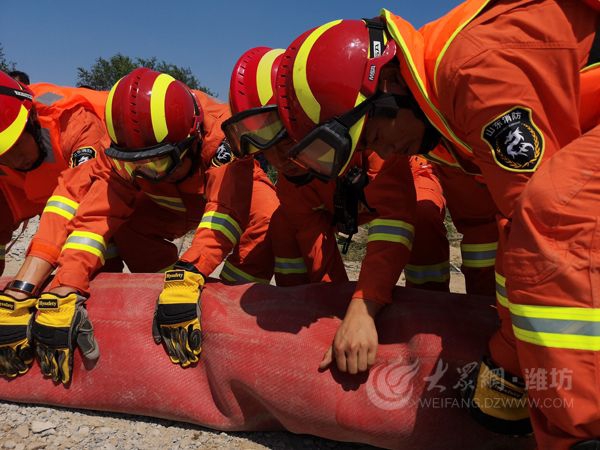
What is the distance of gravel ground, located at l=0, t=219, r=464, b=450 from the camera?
2.19 meters

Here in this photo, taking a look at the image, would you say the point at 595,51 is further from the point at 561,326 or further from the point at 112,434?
the point at 112,434

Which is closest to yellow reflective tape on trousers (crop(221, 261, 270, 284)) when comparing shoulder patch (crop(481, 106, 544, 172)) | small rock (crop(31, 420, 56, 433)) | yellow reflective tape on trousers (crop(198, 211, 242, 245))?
yellow reflective tape on trousers (crop(198, 211, 242, 245))

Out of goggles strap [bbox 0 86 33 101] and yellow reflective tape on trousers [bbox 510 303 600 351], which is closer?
yellow reflective tape on trousers [bbox 510 303 600 351]

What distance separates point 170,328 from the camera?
2.31 meters

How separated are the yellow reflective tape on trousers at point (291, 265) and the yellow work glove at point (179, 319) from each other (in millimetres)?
1008

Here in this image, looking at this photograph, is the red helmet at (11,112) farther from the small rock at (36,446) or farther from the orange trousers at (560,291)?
the orange trousers at (560,291)

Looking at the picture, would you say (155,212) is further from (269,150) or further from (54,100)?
(269,150)

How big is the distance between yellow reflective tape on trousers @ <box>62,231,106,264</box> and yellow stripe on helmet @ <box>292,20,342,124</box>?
62.4 inches

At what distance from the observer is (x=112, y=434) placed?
91.7 inches

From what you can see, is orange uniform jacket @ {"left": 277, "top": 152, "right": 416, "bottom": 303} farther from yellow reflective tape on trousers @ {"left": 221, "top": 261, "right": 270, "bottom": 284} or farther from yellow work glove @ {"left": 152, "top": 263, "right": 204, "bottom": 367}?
yellow reflective tape on trousers @ {"left": 221, "top": 261, "right": 270, "bottom": 284}

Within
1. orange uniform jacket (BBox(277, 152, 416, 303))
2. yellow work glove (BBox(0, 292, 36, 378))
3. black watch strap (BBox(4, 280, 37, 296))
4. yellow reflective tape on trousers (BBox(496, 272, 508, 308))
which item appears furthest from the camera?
black watch strap (BBox(4, 280, 37, 296))

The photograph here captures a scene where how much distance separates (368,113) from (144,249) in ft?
8.35

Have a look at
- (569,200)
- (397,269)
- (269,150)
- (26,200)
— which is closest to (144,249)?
(26,200)

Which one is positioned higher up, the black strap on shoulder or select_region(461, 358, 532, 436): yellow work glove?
the black strap on shoulder
